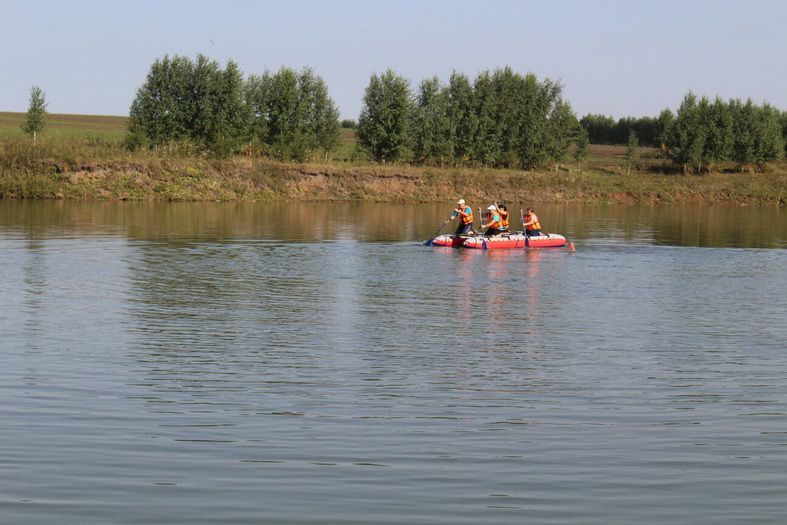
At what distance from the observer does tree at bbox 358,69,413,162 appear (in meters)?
104

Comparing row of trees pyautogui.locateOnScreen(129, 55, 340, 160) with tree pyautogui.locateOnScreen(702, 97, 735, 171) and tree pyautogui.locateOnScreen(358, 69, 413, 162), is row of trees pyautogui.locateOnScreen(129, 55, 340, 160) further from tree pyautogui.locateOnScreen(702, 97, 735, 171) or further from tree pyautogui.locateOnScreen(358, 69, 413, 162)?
tree pyautogui.locateOnScreen(702, 97, 735, 171)

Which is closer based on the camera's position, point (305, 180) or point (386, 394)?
point (386, 394)

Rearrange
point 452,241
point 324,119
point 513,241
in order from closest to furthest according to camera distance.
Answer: point 452,241, point 513,241, point 324,119

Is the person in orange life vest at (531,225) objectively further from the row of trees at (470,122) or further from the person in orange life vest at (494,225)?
the row of trees at (470,122)

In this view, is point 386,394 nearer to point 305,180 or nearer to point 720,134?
point 305,180

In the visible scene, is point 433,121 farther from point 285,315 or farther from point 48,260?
point 285,315

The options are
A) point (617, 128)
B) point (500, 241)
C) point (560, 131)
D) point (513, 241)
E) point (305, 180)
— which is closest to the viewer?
point (500, 241)

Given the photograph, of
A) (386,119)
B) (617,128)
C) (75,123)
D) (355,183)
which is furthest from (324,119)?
(617,128)

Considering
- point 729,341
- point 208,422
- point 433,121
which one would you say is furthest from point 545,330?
point 433,121

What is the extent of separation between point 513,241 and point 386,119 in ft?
202

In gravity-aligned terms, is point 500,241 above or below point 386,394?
above

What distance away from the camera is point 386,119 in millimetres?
104750

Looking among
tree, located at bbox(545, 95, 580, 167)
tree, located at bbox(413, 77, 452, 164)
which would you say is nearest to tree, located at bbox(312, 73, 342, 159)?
tree, located at bbox(413, 77, 452, 164)

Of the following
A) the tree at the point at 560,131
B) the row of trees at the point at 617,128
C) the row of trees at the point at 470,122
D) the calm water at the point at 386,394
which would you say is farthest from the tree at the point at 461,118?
the calm water at the point at 386,394
